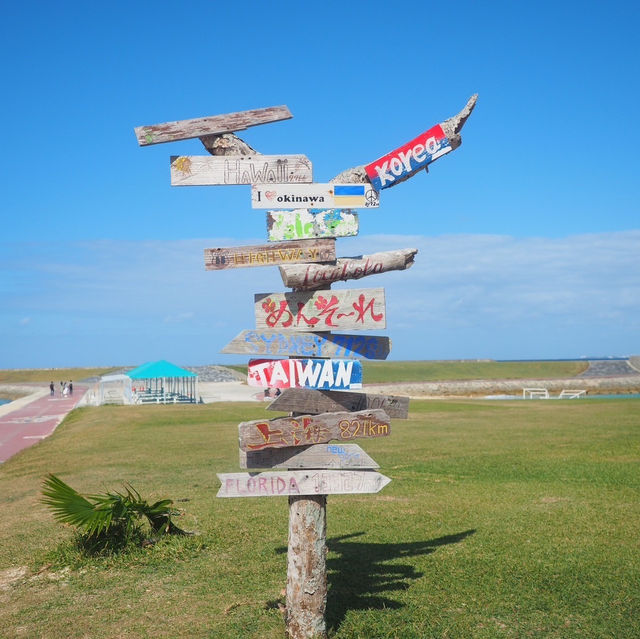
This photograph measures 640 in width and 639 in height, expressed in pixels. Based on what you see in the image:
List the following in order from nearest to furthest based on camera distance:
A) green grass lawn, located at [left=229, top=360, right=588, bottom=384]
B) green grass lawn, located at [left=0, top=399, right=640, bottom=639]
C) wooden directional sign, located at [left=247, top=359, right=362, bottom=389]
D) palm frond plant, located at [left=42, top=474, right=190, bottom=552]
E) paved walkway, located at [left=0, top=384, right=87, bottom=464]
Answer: wooden directional sign, located at [left=247, top=359, right=362, bottom=389] < green grass lawn, located at [left=0, top=399, right=640, bottom=639] < palm frond plant, located at [left=42, top=474, right=190, bottom=552] < paved walkway, located at [left=0, top=384, right=87, bottom=464] < green grass lawn, located at [left=229, top=360, right=588, bottom=384]

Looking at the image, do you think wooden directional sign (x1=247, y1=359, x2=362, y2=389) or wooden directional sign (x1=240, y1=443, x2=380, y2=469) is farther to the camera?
wooden directional sign (x1=247, y1=359, x2=362, y2=389)

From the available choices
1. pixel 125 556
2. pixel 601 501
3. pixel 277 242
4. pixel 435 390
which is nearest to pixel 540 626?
pixel 277 242

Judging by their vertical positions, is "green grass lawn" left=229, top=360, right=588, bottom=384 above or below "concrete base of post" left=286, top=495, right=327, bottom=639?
above

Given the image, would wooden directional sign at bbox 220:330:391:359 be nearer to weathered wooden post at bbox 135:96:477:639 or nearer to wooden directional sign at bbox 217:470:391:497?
weathered wooden post at bbox 135:96:477:639

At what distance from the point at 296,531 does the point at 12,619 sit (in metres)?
2.97

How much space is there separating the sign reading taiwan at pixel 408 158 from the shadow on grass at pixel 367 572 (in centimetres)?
388

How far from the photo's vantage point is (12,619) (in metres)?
6.57

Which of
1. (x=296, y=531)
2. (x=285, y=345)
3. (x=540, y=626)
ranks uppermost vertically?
(x=285, y=345)

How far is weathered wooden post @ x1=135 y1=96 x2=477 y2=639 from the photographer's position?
18.9 ft

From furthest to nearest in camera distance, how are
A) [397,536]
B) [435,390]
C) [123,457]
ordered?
[435,390] < [123,457] < [397,536]

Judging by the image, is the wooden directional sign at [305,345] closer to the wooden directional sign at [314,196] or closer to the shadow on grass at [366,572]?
the wooden directional sign at [314,196]

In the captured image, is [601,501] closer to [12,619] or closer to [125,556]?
[125,556]

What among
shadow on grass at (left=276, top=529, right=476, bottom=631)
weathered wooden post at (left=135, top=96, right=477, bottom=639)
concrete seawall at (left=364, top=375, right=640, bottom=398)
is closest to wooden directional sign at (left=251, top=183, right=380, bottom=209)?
weathered wooden post at (left=135, top=96, right=477, bottom=639)

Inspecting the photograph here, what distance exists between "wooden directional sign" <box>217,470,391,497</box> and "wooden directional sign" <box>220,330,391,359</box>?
1.03 metres
